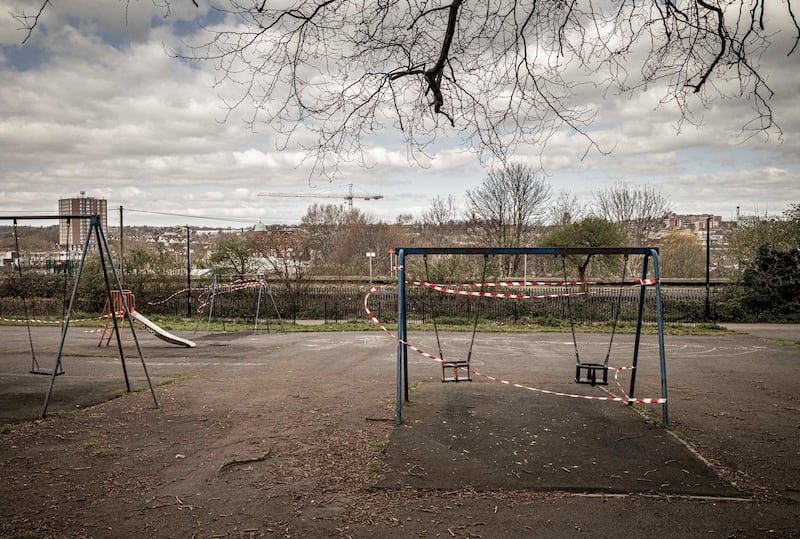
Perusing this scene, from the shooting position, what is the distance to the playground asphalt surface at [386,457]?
4.34 meters

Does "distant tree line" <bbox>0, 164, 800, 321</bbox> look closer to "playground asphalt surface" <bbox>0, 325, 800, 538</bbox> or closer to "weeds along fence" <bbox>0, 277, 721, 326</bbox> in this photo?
"weeds along fence" <bbox>0, 277, 721, 326</bbox>

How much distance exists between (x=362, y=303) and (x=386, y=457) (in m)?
18.1

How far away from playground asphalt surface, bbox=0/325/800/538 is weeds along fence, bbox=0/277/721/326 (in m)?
12.0

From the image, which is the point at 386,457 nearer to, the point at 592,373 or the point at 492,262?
the point at 592,373

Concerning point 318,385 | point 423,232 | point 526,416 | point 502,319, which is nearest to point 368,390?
point 318,385

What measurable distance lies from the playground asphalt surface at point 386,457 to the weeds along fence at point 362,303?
12.0 m

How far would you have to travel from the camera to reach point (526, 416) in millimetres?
7129

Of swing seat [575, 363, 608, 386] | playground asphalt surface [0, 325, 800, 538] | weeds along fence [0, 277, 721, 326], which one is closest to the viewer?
playground asphalt surface [0, 325, 800, 538]

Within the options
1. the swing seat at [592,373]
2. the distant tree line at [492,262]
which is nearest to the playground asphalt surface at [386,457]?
the swing seat at [592,373]

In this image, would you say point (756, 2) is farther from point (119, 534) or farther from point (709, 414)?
point (119, 534)

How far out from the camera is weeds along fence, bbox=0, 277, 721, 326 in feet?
73.7

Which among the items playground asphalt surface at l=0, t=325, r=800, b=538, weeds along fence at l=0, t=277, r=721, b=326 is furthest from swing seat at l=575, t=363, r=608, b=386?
weeds along fence at l=0, t=277, r=721, b=326

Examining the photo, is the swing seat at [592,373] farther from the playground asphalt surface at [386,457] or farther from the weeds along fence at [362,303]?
the weeds along fence at [362,303]

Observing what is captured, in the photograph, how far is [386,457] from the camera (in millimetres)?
5637
